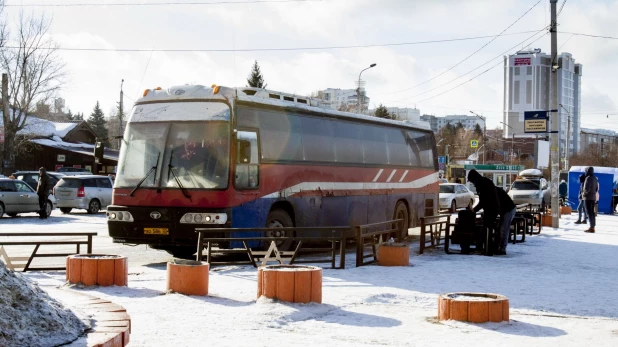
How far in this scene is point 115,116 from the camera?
17300cm

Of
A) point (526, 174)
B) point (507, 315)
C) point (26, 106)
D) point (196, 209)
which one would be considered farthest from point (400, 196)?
point (26, 106)

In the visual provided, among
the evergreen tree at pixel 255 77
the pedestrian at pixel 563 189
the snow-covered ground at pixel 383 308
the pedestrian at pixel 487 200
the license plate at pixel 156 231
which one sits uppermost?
the evergreen tree at pixel 255 77

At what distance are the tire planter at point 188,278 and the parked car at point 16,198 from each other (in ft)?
68.6

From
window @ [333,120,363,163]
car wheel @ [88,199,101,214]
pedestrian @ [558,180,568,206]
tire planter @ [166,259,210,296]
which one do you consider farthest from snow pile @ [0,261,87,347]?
pedestrian @ [558,180,568,206]

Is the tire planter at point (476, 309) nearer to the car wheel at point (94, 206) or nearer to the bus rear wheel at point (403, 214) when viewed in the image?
the bus rear wheel at point (403, 214)

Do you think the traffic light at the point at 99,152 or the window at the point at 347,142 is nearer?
the traffic light at the point at 99,152

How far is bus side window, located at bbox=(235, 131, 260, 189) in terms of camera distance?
15406 mm

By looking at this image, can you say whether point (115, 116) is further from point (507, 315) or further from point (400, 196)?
point (507, 315)

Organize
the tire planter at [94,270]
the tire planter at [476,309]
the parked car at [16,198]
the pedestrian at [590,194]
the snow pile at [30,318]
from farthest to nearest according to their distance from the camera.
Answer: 1. the parked car at [16,198]
2. the pedestrian at [590,194]
3. the tire planter at [94,270]
4. the tire planter at [476,309]
5. the snow pile at [30,318]

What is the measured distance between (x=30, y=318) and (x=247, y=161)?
9774 mm

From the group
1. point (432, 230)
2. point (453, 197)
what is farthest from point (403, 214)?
point (453, 197)

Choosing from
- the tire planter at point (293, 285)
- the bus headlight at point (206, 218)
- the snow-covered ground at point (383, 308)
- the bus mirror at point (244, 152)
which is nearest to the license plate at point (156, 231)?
the bus headlight at point (206, 218)

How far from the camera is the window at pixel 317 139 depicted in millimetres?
18016

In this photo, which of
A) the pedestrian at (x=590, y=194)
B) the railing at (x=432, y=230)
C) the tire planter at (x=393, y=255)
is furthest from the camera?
the pedestrian at (x=590, y=194)
